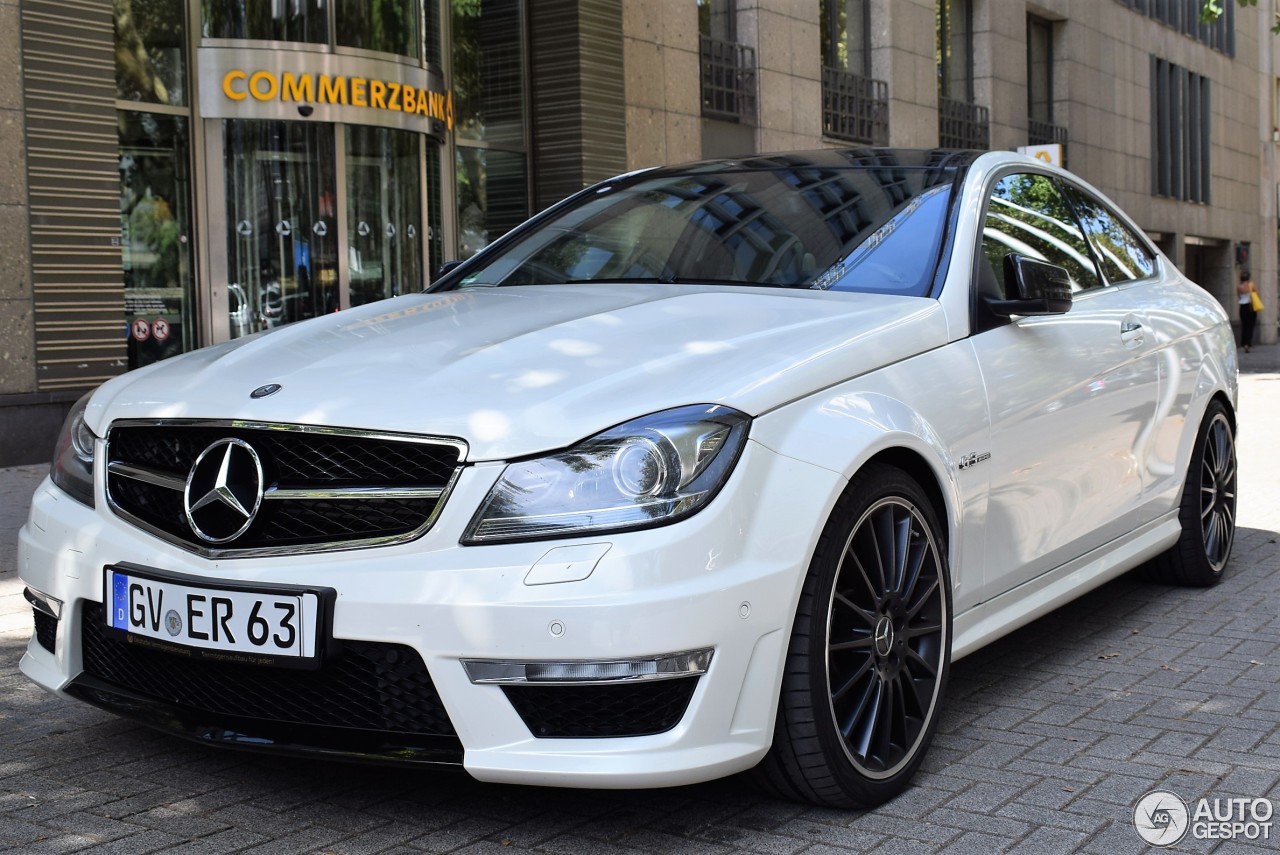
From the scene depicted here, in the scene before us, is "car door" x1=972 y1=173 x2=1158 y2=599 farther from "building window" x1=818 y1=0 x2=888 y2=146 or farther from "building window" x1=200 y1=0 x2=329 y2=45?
"building window" x1=818 y1=0 x2=888 y2=146

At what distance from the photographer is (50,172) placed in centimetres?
1025

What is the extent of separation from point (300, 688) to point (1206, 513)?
410 cm

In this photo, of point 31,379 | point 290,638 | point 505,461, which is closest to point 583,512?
point 505,461

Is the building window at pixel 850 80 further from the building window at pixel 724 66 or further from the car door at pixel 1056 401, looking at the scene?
the car door at pixel 1056 401

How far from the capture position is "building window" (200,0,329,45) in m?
12.2

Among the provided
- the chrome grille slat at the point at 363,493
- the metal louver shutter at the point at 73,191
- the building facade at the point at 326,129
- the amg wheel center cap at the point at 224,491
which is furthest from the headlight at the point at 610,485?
the metal louver shutter at the point at 73,191

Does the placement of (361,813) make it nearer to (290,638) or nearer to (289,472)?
(290,638)

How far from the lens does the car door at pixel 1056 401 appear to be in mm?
3922

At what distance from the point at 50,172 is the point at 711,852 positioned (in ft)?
29.0

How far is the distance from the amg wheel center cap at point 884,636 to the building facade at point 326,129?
26.9 feet

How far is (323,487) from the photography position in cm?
298

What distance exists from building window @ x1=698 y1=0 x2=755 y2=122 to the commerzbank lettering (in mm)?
4590

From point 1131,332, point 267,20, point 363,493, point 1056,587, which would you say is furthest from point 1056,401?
point 267,20

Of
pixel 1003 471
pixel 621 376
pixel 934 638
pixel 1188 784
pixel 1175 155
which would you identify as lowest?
pixel 1188 784
